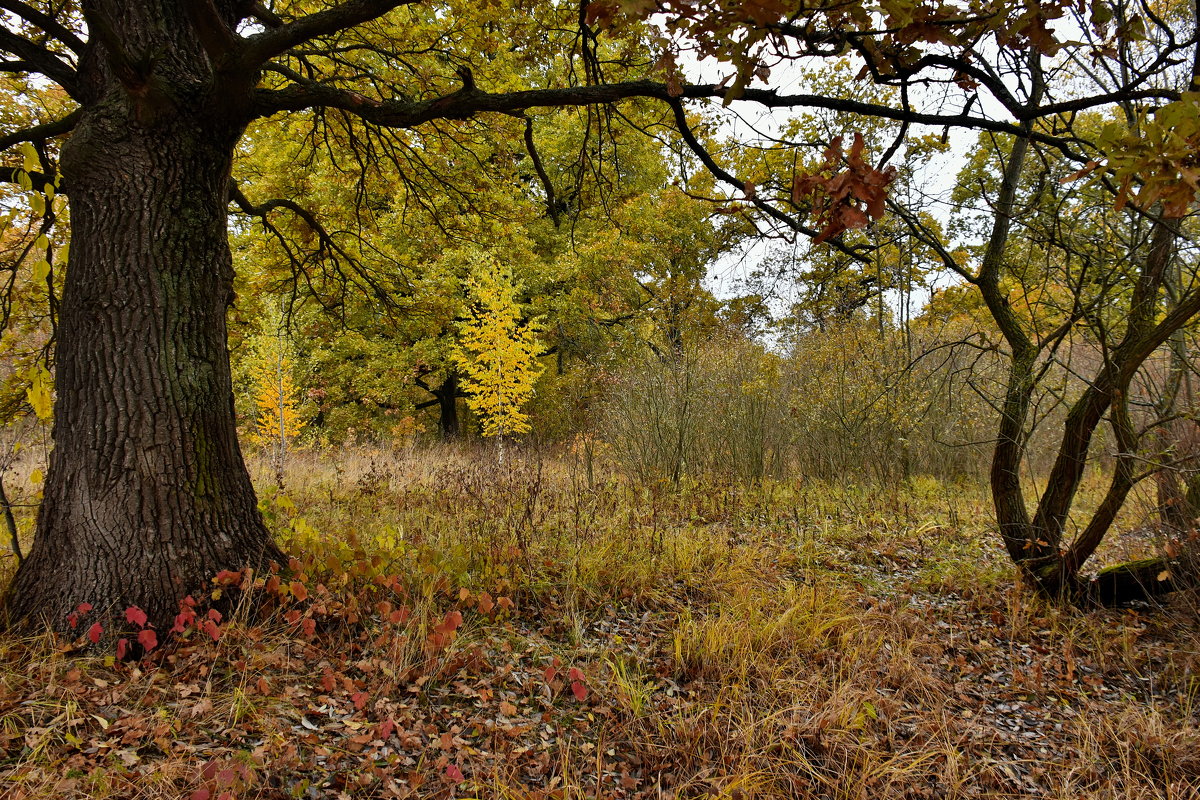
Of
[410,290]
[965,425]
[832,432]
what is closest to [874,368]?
[832,432]

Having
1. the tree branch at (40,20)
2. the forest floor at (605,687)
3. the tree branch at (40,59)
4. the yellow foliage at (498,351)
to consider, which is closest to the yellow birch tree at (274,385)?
the yellow foliage at (498,351)

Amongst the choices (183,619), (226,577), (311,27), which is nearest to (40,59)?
(311,27)

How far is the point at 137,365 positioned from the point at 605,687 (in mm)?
2776

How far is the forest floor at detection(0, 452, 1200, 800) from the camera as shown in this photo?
238cm

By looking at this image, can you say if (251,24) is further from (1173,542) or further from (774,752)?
(1173,542)

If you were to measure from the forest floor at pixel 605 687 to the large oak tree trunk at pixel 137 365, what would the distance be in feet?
0.97

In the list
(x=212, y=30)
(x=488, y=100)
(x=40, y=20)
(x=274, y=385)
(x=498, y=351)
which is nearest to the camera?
(x=212, y=30)

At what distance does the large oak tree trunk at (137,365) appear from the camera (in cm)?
284

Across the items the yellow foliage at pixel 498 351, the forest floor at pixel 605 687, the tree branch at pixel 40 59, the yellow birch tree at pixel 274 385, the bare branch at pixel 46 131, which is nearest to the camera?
the forest floor at pixel 605 687

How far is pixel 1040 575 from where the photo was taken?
4.49 meters

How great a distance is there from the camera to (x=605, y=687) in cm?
311

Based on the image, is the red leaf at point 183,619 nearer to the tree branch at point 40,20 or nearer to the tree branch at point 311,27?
the tree branch at point 311,27

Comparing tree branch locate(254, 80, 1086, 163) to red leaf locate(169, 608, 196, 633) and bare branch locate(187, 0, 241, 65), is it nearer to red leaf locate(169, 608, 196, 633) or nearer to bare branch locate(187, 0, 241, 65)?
bare branch locate(187, 0, 241, 65)

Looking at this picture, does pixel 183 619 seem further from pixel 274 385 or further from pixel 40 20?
pixel 274 385
